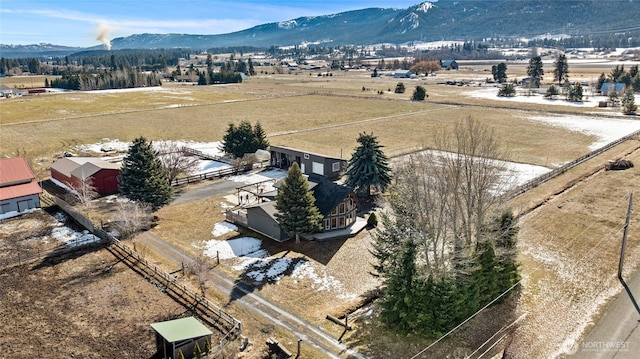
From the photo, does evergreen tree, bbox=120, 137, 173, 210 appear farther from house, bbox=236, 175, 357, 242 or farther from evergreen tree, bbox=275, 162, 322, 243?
evergreen tree, bbox=275, 162, 322, 243

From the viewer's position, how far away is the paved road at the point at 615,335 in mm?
20828

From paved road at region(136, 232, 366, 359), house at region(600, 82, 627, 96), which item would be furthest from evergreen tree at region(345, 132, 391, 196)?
house at region(600, 82, 627, 96)

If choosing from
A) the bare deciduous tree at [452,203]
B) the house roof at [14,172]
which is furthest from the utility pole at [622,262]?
the house roof at [14,172]

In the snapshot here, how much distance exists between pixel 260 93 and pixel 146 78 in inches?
2247

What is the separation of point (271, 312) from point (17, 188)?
102ft

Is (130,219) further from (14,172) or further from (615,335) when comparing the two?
(615,335)

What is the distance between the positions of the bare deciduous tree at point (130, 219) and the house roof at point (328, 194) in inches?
558

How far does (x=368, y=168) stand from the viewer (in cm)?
4225

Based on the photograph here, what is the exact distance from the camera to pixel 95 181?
145 ft

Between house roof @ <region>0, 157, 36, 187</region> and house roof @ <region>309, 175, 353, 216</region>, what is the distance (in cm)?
2870

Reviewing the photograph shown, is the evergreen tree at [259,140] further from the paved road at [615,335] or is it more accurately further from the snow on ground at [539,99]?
the snow on ground at [539,99]

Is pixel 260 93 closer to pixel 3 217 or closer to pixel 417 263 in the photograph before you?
pixel 3 217

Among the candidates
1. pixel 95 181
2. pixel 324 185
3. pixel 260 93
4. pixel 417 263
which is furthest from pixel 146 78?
pixel 417 263

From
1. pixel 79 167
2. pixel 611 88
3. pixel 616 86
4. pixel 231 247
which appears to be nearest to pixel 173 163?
pixel 79 167
